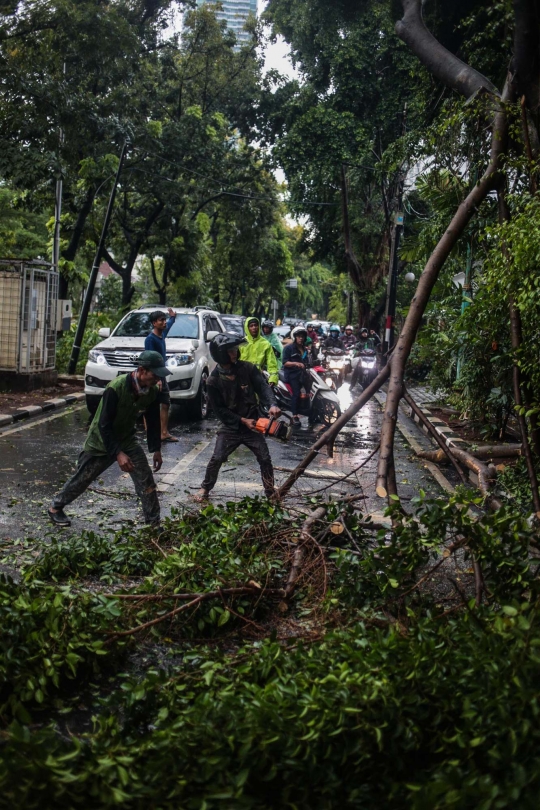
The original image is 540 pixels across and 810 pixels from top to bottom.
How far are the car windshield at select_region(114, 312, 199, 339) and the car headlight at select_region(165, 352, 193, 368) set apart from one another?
3.77 feet

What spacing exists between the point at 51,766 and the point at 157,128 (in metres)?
26.5

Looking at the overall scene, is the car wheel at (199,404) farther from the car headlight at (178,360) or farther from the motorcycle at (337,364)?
the motorcycle at (337,364)

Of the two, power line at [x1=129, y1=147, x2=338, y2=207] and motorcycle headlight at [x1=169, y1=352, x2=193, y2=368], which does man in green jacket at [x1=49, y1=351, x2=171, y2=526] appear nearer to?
motorcycle headlight at [x1=169, y1=352, x2=193, y2=368]

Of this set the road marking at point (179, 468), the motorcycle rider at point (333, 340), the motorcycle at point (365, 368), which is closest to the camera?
the road marking at point (179, 468)

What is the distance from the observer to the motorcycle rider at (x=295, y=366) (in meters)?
15.0

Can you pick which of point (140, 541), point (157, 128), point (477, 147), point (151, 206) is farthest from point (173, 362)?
point (151, 206)

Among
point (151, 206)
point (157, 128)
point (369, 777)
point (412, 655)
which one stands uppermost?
point (157, 128)

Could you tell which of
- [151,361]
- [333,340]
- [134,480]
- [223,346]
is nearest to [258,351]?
[223,346]

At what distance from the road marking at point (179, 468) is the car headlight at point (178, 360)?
272 cm

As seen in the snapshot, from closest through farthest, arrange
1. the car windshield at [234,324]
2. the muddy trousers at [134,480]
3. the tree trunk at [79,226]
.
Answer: the muddy trousers at [134,480] → the car windshield at [234,324] → the tree trunk at [79,226]

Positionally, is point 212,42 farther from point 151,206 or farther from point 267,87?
point 151,206

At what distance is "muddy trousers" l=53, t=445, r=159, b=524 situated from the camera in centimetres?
738

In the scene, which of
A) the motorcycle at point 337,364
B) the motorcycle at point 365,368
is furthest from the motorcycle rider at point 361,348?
the motorcycle at point 337,364

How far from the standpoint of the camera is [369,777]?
10.5 ft
